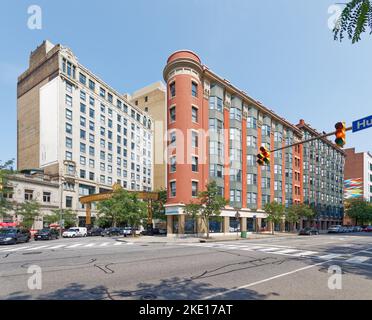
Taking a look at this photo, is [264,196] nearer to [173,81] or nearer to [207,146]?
[207,146]

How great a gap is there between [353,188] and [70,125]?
9861cm

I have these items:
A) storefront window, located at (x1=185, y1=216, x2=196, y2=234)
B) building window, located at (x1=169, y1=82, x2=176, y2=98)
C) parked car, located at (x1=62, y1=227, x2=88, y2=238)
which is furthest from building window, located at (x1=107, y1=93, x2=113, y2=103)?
storefront window, located at (x1=185, y1=216, x2=196, y2=234)

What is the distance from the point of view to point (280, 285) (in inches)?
333

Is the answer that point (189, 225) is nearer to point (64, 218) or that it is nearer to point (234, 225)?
point (234, 225)

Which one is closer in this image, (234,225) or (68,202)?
(234,225)

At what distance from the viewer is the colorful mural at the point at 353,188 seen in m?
101

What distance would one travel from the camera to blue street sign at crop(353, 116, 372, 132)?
29.7 ft

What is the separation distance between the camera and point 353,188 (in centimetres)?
10256

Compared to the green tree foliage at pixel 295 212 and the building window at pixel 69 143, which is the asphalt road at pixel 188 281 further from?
the building window at pixel 69 143

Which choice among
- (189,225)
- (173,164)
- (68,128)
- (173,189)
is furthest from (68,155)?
(189,225)

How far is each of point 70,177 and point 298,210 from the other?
148ft

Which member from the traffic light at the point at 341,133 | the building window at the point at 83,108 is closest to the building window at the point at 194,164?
the traffic light at the point at 341,133
